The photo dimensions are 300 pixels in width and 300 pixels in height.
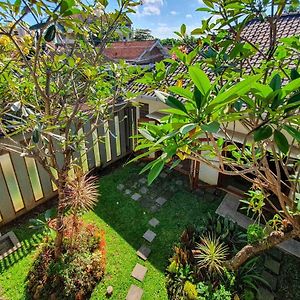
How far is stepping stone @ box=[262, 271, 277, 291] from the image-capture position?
5.14 m

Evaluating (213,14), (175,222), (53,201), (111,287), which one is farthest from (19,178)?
(213,14)

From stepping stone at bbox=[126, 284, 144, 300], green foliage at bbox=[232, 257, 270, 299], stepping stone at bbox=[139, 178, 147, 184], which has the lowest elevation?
stepping stone at bbox=[126, 284, 144, 300]

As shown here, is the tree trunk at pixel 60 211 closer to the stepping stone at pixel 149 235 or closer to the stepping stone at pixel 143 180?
the stepping stone at pixel 149 235

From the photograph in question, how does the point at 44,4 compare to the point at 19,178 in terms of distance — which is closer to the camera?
the point at 44,4

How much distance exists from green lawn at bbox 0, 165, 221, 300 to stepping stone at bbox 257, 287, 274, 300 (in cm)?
224

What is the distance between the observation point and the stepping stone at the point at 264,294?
485cm

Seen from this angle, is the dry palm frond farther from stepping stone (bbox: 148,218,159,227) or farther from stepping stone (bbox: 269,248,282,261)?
stepping stone (bbox: 269,248,282,261)

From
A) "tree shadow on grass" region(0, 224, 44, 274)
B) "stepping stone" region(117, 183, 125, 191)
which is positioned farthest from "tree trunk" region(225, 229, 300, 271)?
"tree shadow on grass" region(0, 224, 44, 274)

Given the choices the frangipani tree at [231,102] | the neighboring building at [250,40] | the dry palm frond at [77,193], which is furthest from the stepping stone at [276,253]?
the dry palm frond at [77,193]

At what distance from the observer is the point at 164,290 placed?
523 centimetres

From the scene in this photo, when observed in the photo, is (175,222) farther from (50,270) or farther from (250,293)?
A: (50,270)

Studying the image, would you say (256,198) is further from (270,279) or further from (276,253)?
(276,253)

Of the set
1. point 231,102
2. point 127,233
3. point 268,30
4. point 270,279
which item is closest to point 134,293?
point 127,233

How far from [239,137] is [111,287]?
5490 millimetres
